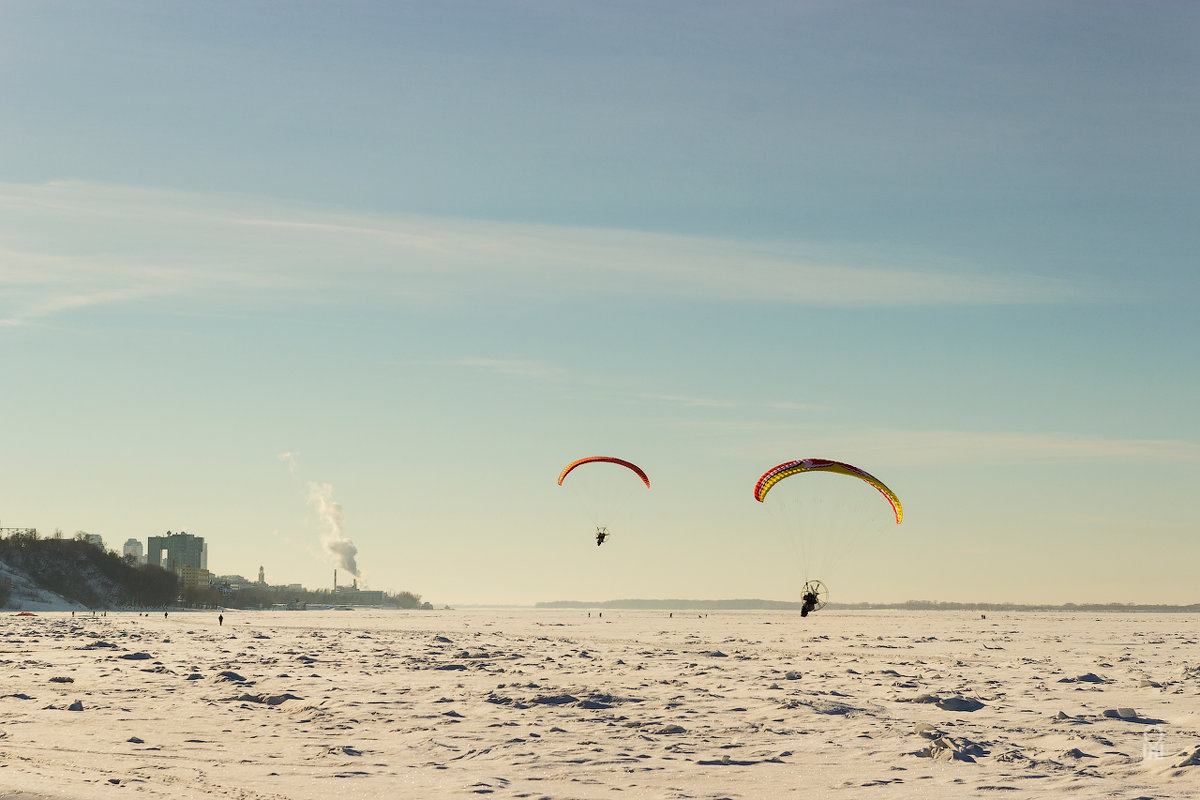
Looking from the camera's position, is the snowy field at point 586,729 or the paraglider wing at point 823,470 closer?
the snowy field at point 586,729

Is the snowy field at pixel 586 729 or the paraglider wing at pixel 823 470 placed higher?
the paraglider wing at pixel 823 470

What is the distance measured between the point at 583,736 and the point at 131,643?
37.0 metres

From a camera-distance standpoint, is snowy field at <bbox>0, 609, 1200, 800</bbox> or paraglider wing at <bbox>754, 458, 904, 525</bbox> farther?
paraglider wing at <bbox>754, 458, 904, 525</bbox>

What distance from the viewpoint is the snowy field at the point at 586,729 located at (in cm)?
1695

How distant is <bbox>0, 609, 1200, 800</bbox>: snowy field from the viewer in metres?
17.0

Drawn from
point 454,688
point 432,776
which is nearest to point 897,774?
point 432,776

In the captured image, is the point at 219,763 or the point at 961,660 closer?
the point at 219,763

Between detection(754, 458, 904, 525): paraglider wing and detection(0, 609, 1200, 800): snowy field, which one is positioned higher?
detection(754, 458, 904, 525): paraglider wing

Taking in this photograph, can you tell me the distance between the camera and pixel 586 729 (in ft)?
73.2

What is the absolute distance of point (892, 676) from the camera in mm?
34594

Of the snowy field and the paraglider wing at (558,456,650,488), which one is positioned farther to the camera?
the paraglider wing at (558,456,650,488)

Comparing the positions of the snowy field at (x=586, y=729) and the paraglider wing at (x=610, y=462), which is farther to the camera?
the paraglider wing at (x=610, y=462)

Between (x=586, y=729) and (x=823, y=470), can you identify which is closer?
(x=586, y=729)

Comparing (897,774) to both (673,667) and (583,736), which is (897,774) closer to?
(583,736)
